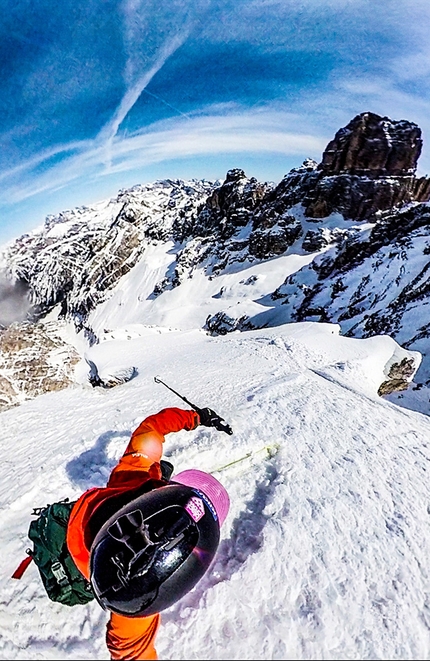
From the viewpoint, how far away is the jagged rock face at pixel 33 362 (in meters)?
73.0

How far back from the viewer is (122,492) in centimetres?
266

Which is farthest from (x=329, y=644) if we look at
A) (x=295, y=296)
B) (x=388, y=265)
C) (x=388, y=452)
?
(x=295, y=296)

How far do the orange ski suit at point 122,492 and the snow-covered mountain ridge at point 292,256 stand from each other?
46.3 ft

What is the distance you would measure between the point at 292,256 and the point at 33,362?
6913 cm

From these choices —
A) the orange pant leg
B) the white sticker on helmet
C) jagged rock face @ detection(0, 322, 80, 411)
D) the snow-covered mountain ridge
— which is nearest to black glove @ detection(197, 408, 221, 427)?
the white sticker on helmet

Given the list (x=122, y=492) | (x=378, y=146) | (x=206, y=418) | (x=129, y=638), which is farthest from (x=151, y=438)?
(x=378, y=146)

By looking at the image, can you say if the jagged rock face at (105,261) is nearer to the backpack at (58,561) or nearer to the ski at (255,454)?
the ski at (255,454)

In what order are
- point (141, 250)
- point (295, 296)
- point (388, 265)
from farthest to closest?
point (141, 250) → point (295, 296) → point (388, 265)

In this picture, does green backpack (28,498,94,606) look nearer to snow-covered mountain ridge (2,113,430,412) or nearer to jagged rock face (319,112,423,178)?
snow-covered mountain ridge (2,113,430,412)

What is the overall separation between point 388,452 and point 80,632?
16.8ft

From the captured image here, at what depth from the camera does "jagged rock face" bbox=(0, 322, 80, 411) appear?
73.0 metres

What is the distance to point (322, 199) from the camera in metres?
73.4

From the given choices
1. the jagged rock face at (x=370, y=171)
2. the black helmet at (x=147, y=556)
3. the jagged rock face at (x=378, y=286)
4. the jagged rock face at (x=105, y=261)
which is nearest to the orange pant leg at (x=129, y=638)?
the black helmet at (x=147, y=556)

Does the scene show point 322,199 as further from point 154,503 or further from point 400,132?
Result: point 154,503
